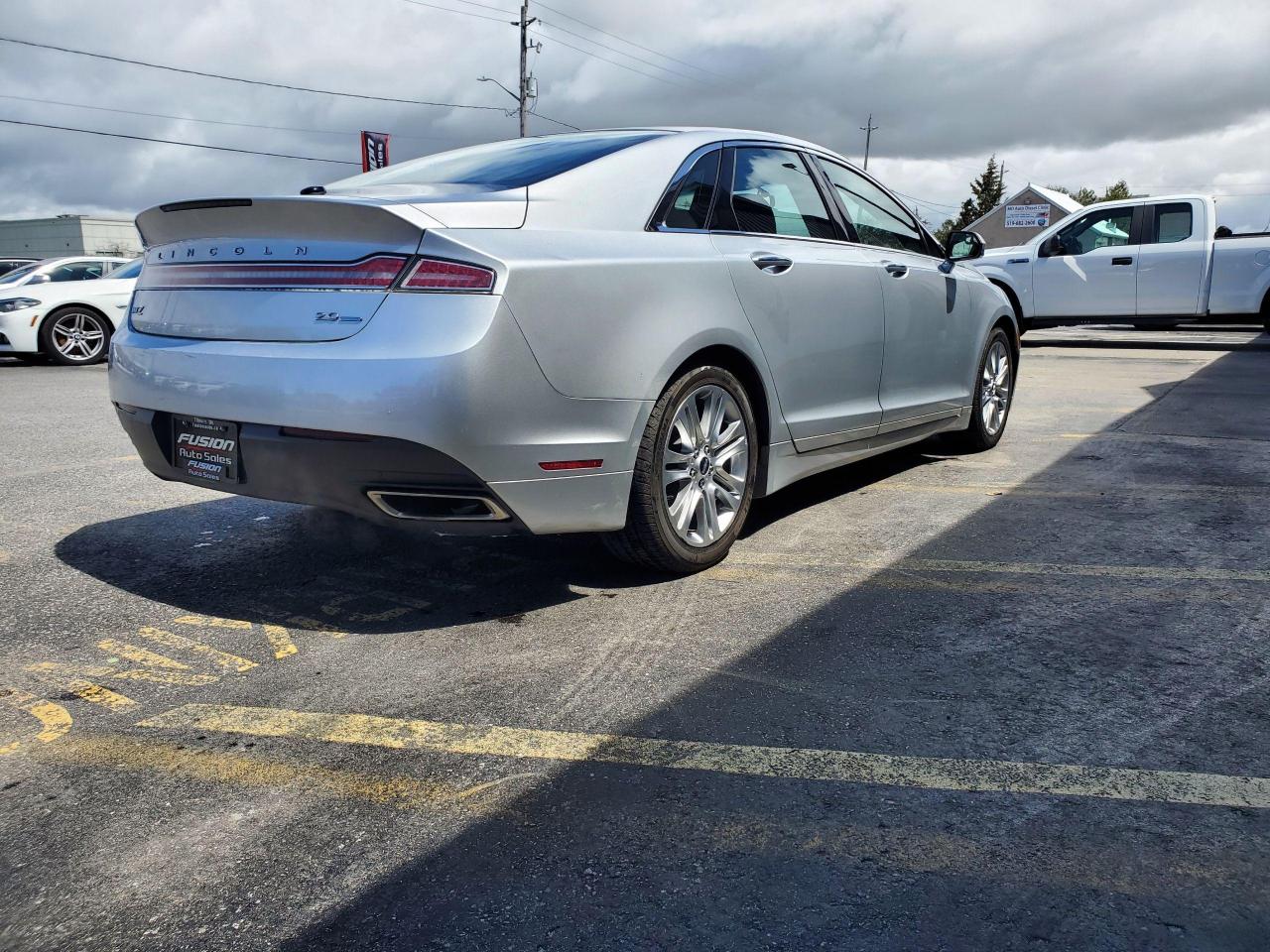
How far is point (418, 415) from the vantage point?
2.97 meters

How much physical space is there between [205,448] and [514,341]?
1.12 meters

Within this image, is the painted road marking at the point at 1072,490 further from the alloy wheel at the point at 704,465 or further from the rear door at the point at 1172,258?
the rear door at the point at 1172,258

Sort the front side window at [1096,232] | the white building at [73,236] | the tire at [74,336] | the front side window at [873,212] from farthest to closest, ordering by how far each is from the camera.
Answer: the white building at [73,236] < the front side window at [1096,232] < the tire at [74,336] < the front side window at [873,212]

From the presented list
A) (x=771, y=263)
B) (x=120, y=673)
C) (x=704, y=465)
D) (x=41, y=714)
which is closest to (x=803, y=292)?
(x=771, y=263)

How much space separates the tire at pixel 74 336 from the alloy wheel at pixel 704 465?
1135cm

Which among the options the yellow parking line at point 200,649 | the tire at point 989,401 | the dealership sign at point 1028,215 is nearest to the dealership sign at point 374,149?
the tire at point 989,401

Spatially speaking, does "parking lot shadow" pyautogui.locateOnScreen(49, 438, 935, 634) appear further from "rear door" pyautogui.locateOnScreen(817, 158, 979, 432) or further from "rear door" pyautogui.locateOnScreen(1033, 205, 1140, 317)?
"rear door" pyautogui.locateOnScreen(1033, 205, 1140, 317)

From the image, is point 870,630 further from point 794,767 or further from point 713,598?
point 794,767

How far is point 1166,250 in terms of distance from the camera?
47.6 ft

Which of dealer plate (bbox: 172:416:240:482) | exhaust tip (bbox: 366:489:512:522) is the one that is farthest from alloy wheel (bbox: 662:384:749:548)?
dealer plate (bbox: 172:416:240:482)

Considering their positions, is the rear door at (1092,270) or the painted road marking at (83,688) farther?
the rear door at (1092,270)

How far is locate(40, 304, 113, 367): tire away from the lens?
43.2ft

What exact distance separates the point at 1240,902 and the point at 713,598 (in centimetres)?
198

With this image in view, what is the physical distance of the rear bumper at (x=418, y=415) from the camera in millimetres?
2988
